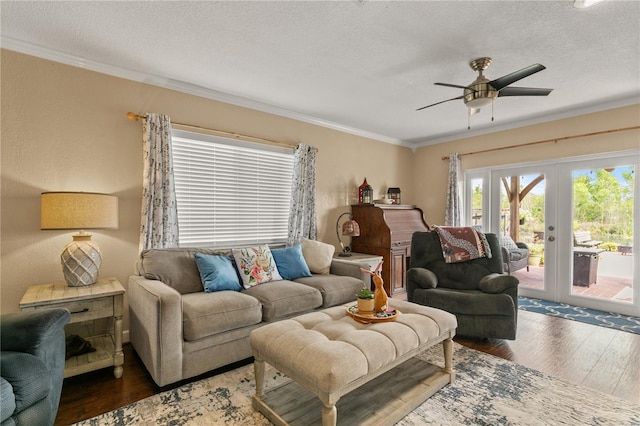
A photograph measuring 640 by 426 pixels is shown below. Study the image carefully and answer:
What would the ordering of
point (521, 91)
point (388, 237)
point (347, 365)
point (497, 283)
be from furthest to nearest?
1. point (388, 237)
2. point (497, 283)
3. point (521, 91)
4. point (347, 365)

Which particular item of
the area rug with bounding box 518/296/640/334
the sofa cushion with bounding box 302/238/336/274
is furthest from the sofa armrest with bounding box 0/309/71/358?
the area rug with bounding box 518/296/640/334

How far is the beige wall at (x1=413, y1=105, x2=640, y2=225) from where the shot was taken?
381 cm

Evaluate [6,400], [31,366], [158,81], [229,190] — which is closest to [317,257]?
[229,190]

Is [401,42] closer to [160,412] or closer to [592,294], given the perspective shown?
[160,412]

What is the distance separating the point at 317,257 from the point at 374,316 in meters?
1.67

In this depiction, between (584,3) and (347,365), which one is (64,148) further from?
(584,3)

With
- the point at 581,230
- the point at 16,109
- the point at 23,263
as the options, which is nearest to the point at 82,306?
the point at 23,263

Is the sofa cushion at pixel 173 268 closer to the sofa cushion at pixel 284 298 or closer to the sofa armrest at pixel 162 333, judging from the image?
the sofa armrest at pixel 162 333

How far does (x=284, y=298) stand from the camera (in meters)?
2.71

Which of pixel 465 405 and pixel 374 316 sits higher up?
pixel 374 316

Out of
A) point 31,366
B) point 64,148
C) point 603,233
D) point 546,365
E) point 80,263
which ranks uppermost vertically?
point 64,148

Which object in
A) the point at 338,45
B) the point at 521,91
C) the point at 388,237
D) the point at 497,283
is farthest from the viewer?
the point at 388,237

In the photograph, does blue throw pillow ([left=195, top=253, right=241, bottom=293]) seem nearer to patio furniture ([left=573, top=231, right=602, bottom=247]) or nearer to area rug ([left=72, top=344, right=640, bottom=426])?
area rug ([left=72, top=344, right=640, bottom=426])

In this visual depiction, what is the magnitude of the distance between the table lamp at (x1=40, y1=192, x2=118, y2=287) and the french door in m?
5.13
